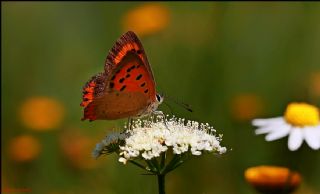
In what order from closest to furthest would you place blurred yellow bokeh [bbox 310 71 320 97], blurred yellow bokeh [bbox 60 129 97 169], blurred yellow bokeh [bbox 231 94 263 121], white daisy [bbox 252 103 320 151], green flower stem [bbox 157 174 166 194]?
1. green flower stem [bbox 157 174 166 194]
2. white daisy [bbox 252 103 320 151]
3. blurred yellow bokeh [bbox 60 129 97 169]
4. blurred yellow bokeh [bbox 231 94 263 121]
5. blurred yellow bokeh [bbox 310 71 320 97]

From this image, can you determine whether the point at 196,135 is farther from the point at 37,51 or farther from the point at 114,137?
the point at 37,51

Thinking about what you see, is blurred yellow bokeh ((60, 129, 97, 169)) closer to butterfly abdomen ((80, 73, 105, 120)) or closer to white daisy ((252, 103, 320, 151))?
white daisy ((252, 103, 320, 151))

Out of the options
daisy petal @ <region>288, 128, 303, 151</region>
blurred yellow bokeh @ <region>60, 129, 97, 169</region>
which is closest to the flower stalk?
daisy petal @ <region>288, 128, 303, 151</region>

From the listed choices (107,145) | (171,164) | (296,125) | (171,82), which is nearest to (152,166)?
(171,164)

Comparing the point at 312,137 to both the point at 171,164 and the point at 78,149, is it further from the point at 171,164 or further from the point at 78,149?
the point at 78,149

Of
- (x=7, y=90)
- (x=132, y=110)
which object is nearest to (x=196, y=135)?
(x=132, y=110)

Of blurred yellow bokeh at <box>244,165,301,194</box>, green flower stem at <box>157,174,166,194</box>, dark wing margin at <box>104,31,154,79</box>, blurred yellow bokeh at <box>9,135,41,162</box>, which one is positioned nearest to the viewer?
green flower stem at <box>157,174,166,194</box>

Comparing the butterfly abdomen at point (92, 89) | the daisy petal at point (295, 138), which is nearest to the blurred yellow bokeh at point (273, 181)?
the daisy petal at point (295, 138)

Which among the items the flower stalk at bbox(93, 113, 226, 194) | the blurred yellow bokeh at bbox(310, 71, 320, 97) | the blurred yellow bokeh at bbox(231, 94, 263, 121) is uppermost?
the blurred yellow bokeh at bbox(310, 71, 320, 97)
